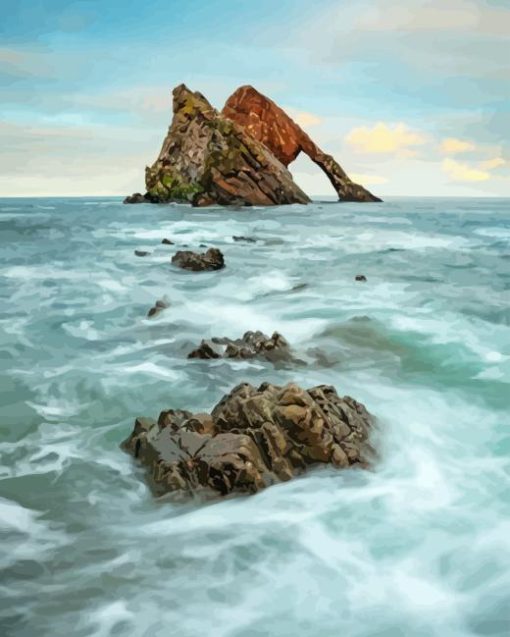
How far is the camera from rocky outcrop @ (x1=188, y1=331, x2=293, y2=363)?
878cm

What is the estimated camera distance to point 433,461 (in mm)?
5840

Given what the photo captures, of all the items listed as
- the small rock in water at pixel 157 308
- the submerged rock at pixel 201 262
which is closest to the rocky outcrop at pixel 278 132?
the submerged rock at pixel 201 262

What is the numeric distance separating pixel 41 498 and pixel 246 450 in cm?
161

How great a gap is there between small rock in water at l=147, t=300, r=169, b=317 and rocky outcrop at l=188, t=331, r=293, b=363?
314 cm

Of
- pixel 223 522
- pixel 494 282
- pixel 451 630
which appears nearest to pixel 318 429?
pixel 223 522

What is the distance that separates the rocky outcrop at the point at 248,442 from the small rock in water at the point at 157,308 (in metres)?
6.40

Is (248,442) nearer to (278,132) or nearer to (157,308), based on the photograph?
(157,308)

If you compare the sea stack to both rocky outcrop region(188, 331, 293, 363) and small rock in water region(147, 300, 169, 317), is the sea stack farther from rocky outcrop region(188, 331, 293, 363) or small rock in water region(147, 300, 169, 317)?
rocky outcrop region(188, 331, 293, 363)

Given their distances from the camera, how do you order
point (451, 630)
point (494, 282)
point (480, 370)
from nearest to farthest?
point (451, 630)
point (480, 370)
point (494, 282)

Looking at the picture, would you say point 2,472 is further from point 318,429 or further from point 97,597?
point 318,429

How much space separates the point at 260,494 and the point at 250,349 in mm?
4014

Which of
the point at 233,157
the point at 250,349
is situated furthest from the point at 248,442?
the point at 233,157

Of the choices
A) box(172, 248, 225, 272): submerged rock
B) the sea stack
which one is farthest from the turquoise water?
the sea stack

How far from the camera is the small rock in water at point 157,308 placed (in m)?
12.2
